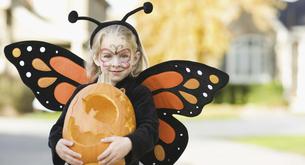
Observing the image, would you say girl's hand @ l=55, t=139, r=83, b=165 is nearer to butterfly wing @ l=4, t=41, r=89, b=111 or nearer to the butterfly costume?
the butterfly costume

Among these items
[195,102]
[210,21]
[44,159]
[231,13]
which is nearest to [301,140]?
[44,159]

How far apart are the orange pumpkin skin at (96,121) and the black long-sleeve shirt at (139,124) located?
0.06 m

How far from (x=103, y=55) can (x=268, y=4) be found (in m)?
27.2

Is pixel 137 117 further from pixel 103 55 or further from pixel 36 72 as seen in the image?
pixel 36 72

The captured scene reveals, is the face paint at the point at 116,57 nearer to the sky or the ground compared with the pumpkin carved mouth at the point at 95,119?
nearer to the sky

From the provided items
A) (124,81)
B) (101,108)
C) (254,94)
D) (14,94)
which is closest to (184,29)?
(254,94)

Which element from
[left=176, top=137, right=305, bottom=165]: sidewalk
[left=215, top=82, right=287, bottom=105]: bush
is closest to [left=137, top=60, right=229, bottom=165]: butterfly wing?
[left=176, top=137, right=305, bottom=165]: sidewalk

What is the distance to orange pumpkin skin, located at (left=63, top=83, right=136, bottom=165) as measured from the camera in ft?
10.1

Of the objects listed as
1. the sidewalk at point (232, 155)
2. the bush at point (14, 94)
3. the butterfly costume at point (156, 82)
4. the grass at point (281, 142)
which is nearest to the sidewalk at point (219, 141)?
the sidewalk at point (232, 155)

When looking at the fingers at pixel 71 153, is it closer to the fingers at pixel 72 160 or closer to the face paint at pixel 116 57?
the fingers at pixel 72 160

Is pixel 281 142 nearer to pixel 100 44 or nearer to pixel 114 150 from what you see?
pixel 100 44

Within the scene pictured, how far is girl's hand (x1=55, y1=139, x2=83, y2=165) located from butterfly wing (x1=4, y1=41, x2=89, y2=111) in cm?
48

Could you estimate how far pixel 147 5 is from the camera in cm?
357

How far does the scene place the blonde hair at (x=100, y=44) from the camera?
10.8ft
